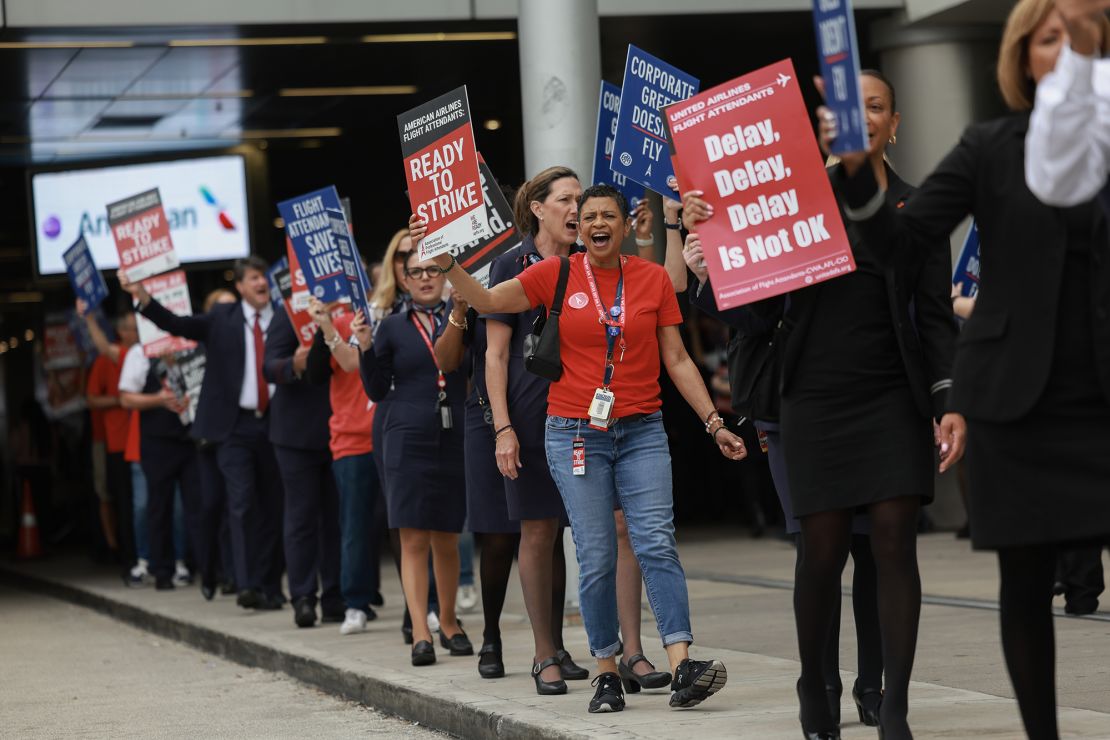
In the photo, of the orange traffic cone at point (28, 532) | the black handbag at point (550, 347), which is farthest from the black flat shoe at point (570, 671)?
the orange traffic cone at point (28, 532)

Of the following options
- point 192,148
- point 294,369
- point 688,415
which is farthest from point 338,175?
point 294,369

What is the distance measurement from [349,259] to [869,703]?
16.1 feet

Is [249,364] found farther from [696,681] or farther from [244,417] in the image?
[696,681]

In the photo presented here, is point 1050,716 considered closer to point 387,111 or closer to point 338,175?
point 387,111

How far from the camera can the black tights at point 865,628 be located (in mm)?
5988

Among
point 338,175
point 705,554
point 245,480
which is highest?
point 338,175

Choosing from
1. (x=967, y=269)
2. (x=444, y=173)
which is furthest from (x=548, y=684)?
(x=967, y=269)

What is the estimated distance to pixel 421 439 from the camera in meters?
8.92

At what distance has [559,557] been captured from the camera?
26.3 feet

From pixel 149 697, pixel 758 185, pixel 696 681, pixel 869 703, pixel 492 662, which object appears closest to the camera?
pixel 758 185

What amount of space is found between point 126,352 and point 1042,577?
12913mm

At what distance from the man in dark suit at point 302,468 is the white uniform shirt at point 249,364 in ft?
3.96

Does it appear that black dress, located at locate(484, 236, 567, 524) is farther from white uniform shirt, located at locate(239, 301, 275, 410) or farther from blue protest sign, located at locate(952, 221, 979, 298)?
white uniform shirt, located at locate(239, 301, 275, 410)

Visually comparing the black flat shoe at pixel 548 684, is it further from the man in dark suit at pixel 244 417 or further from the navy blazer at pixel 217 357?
the navy blazer at pixel 217 357
